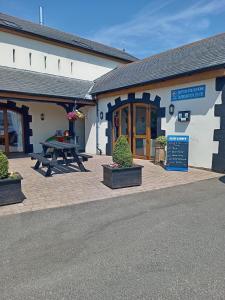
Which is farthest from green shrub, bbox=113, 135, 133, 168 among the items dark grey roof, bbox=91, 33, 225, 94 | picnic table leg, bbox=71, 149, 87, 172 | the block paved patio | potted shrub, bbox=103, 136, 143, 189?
dark grey roof, bbox=91, 33, 225, 94

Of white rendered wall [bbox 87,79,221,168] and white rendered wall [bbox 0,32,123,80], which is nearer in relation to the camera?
white rendered wall [bbox 87,79,221,168]

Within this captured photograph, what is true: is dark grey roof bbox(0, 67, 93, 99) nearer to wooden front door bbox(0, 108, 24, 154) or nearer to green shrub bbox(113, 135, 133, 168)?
wooden front door bbox(0, 108, 24, 154)

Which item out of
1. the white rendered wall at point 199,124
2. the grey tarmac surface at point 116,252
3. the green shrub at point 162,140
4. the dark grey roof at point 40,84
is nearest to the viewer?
the grey tarmac surface at point 116,252

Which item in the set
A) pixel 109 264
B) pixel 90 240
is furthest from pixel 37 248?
pixel 109 264

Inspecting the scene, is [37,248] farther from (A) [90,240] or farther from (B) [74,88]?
(B) [74,88]

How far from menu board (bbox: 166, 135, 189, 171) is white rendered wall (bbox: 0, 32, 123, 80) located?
8.48m

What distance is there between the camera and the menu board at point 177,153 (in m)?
7.55

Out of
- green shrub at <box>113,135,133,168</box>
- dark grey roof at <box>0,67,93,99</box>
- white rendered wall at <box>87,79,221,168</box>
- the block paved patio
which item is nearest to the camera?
the block paved patio

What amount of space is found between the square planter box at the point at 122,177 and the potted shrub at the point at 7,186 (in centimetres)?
203

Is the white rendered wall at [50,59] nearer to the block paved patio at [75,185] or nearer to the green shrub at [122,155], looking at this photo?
the block paved patio at [75,185]

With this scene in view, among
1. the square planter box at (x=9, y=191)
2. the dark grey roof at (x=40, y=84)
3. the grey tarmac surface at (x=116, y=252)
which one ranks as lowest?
the grey tarmac surface at (x=116, y=252)

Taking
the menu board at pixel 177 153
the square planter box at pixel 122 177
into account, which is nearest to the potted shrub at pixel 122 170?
the square planter box at pixel 122 177

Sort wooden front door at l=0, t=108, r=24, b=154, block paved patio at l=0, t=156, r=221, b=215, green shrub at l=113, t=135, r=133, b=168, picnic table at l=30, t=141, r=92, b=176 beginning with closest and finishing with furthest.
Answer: block paved patio at l=0, t=156, r=221, b=215, green shrub at l=113, t=135, r=133, b=168, picnic table at l=30, t=141, r=92, b=176, wooden front door at l=0, t=108, r=24, b=154

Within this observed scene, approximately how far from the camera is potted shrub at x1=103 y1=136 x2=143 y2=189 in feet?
18.1
